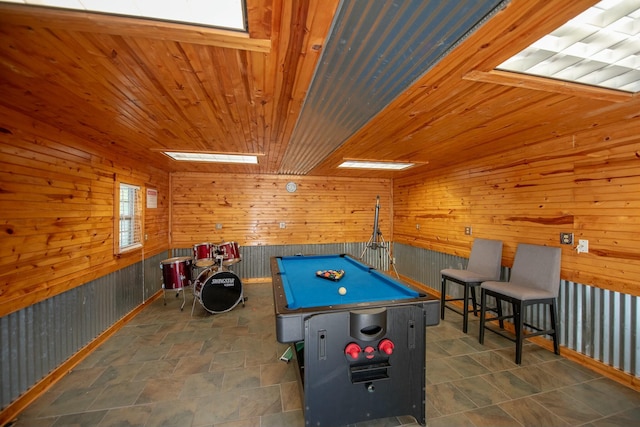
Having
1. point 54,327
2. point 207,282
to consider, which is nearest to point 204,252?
point 207,282

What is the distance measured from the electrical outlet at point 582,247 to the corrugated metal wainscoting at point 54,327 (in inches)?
206

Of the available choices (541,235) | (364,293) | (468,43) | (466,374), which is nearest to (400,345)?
(364,293)

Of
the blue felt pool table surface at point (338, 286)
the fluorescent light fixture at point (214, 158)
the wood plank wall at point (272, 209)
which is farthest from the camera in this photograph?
the wood plank wall at point (272, 209)

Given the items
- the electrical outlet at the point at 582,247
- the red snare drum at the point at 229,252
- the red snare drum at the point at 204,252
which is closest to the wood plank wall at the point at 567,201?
the electrical outlet at the point at 582,247

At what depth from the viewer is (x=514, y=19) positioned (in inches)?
43.1

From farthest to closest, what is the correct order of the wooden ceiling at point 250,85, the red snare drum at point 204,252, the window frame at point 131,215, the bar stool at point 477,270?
1. the red snare drum at point 204,252
2. the window frame at point 131,215
3. the bar stool at point 477,270
4. the wooden ceiling at point 250,85

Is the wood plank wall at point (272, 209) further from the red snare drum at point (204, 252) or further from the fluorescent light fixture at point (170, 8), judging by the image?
the fluorescent light fixture at point (170, 8)

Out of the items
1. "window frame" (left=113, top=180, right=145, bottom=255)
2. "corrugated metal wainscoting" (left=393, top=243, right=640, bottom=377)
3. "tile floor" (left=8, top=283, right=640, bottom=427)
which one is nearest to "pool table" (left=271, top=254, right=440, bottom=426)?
"tile floor" (left=8, top=283, right=640, bottom=427)

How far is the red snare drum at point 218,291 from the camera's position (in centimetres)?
381

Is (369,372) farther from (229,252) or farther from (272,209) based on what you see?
(272,209)

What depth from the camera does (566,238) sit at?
9.18ft

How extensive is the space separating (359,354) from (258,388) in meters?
1.13

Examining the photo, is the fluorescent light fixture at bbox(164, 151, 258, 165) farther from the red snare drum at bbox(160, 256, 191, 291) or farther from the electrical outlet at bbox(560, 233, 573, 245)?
the electrical outlet at bbox(560, 233, 573, 245)

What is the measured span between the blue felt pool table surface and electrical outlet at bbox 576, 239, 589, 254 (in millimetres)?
1981
